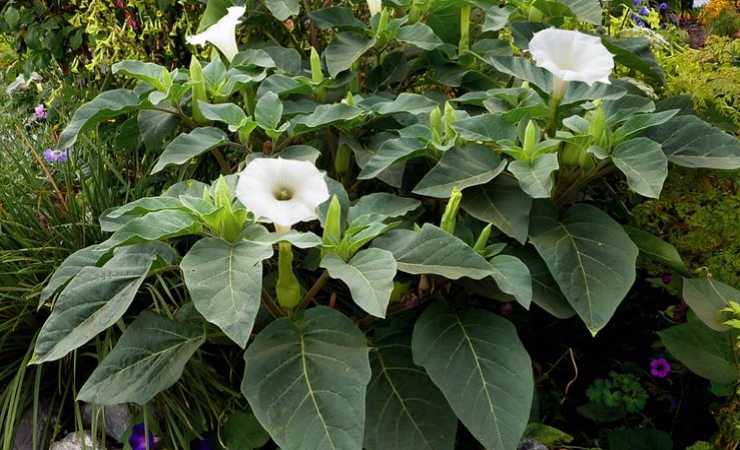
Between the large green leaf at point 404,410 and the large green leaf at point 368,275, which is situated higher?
the large green leaf at point 368,275

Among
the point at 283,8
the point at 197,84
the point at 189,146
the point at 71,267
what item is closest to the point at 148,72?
the point at 197,84

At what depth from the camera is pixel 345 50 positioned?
2.26m

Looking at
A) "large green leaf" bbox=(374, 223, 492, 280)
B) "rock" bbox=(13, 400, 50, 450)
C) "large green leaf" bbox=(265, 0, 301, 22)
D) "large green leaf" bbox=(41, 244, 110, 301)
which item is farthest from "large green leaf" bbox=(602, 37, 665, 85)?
"rock" bbox=(13, 400, 50, 450)

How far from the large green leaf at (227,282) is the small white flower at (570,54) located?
84cm

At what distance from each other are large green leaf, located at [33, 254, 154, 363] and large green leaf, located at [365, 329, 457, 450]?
57 cm

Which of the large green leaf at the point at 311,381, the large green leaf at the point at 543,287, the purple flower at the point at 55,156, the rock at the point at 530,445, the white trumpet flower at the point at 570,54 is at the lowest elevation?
the rock at the point at 530,445

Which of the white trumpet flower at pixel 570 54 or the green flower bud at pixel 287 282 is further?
the white trumpet flower at pixel 570 54

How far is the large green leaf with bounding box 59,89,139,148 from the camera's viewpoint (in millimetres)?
2051

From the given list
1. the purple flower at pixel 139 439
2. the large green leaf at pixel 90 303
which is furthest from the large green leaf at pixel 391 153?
the purple flower at pixel 139 439

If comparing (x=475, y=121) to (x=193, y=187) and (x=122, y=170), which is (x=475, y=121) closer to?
(x=193, y=187)

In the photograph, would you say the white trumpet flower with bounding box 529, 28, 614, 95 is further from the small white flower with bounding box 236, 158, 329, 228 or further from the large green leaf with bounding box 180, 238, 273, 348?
the large green leaf with bounding box 180, 238, 273, 348

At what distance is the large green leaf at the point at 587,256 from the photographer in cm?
159

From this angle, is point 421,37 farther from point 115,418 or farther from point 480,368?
point 115,418

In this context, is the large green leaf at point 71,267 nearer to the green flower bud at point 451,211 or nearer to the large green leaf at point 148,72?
the large green leaf at point 148,72
